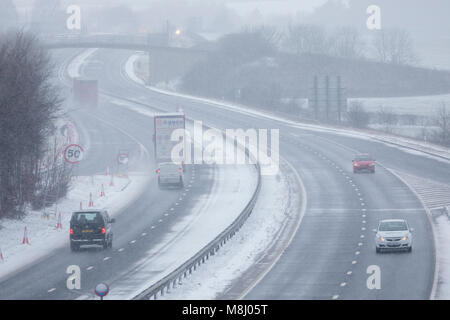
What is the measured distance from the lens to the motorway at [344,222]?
28672 mm

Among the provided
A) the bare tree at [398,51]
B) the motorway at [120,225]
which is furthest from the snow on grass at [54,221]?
the bare tree at [398,51]

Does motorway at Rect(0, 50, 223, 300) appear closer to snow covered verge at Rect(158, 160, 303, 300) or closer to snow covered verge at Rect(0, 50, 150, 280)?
snow covered verge at Rect(0, 50, 150, 280)

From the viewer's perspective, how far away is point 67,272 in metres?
32.1

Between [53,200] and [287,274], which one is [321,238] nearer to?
[287,274]

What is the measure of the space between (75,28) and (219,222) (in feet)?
491

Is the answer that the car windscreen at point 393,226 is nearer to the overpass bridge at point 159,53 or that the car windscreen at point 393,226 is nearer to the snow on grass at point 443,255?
the snow on grass at point 443,255

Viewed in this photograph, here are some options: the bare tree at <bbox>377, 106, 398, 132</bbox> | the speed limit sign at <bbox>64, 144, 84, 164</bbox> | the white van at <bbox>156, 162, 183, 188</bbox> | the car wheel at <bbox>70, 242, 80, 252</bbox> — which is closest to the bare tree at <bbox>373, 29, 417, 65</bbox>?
the bare tree at <bbox>377, 106, 398, 132</bbox>

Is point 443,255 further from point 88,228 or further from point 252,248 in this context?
point 88,228

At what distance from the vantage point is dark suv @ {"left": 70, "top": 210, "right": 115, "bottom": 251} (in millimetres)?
36500

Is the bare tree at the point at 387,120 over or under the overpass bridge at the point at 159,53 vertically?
under

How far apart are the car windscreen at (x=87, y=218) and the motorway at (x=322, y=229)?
4.43ft

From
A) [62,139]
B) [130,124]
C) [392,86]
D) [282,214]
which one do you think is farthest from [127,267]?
[392,86]

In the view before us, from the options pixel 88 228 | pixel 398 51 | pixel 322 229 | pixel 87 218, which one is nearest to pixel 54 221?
pixel 87 218

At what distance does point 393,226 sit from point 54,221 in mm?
19301
